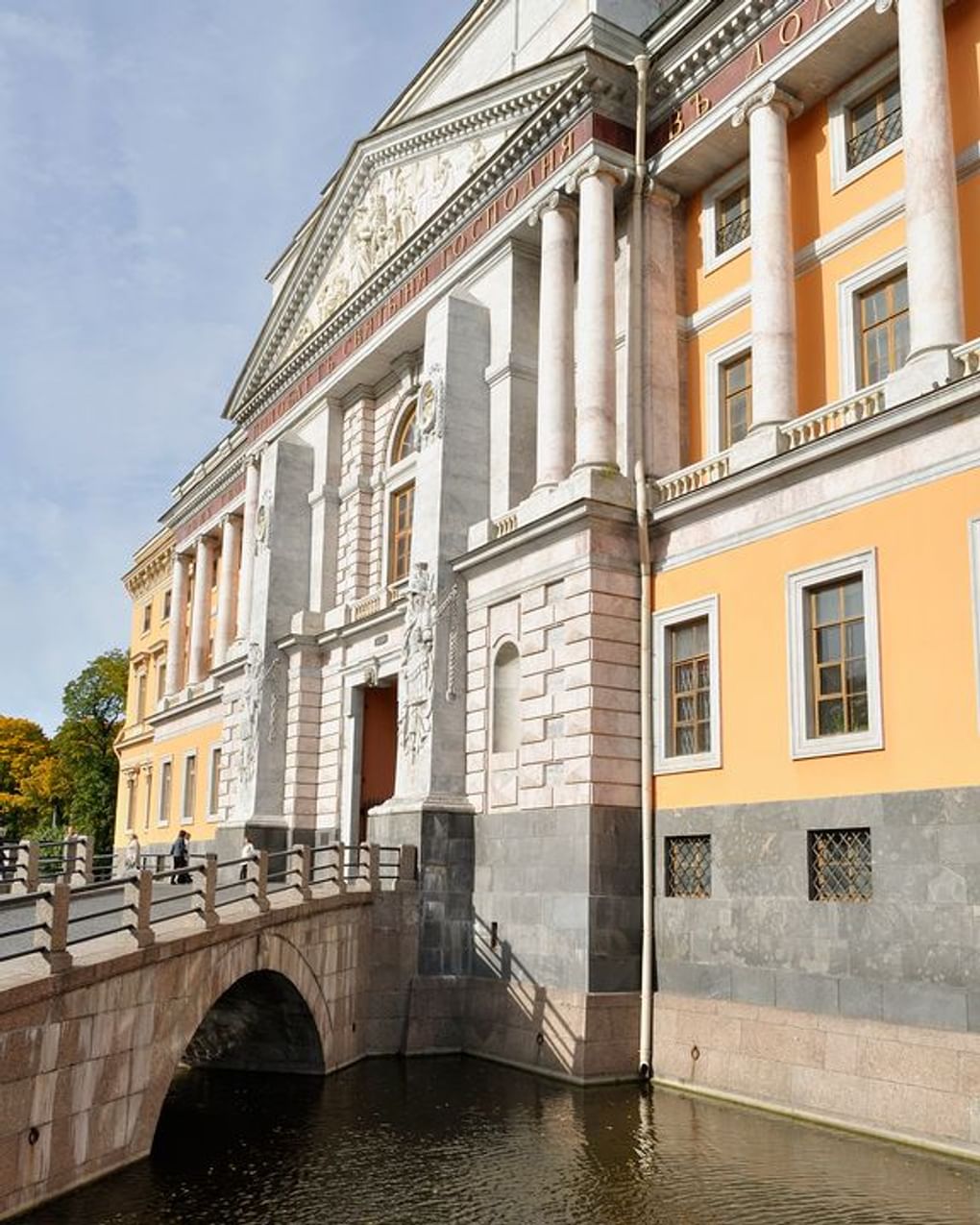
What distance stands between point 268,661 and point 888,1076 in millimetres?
20842

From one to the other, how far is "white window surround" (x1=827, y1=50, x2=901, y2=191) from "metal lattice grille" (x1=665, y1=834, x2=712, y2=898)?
34.8 feet

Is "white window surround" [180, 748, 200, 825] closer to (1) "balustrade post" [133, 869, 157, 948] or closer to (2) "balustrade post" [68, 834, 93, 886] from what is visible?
(2) "balustrade post" [68, 834, 93, 886]

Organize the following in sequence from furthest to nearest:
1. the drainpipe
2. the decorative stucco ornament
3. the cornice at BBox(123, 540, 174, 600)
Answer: the cornice at BBox(123, 540, 174, 600) → the decorative stucco ornament → the drainpipe

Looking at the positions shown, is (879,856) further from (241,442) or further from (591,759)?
(241,442)

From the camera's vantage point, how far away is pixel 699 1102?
17188mm

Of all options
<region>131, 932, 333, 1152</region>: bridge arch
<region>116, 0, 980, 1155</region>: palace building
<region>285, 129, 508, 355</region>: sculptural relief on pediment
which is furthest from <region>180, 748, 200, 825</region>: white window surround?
<region>131, 932, 333, 1152</region>: bridge arch

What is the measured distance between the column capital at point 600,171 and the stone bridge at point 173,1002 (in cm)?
1282

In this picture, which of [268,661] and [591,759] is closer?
[591,759]

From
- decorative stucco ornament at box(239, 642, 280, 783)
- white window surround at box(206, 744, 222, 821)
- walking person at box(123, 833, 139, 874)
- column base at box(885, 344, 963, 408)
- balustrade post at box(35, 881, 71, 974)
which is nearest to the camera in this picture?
balustrade post at box(35, 881, 71, 974)

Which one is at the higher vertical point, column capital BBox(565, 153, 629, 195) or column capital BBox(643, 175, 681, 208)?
column capital BBox(565, 153, 629, 195)

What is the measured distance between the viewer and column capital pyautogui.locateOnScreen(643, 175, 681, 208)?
22750mm

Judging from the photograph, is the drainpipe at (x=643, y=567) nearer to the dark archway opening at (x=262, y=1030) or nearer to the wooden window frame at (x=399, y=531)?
the dark archway opening at (x=262, y=1030)

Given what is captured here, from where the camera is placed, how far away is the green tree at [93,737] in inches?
2685

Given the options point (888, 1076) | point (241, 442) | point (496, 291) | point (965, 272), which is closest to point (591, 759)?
point (888, 1076)
